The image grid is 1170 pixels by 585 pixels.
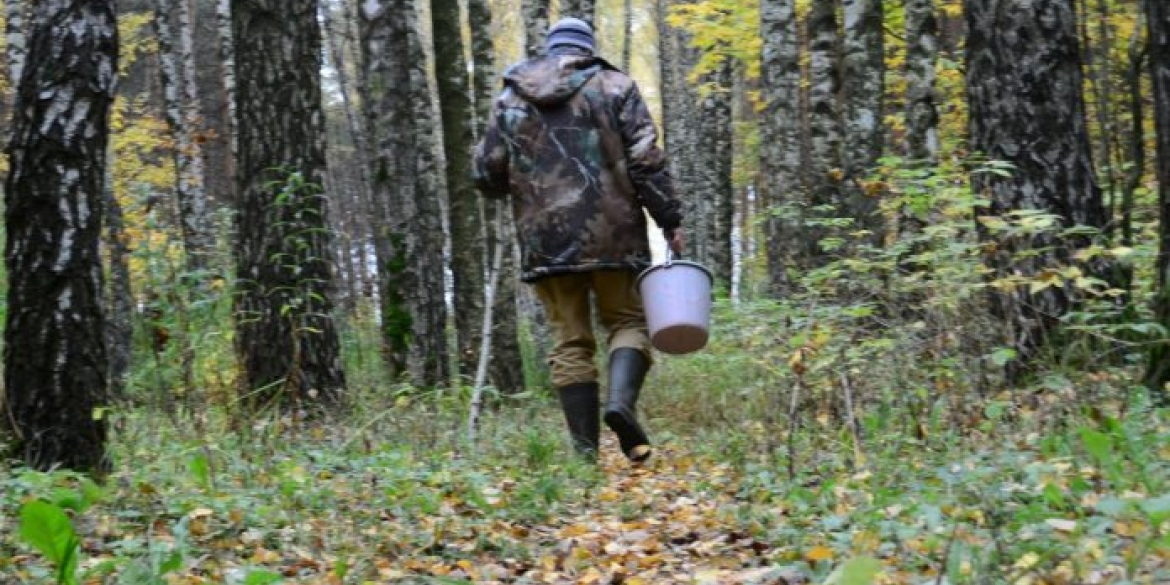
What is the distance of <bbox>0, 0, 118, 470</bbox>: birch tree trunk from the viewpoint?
4.93m

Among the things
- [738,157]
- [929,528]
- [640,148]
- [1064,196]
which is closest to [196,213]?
[640,148]

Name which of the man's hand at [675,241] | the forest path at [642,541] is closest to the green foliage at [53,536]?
the forest path at [642,541]

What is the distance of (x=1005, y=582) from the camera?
301cm

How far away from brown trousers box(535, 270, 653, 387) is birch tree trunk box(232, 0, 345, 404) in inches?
80.6

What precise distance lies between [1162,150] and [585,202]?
2.80 m

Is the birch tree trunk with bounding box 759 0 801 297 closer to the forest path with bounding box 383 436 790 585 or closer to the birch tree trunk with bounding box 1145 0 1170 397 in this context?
the forest path with bounding box 383 436 790 585

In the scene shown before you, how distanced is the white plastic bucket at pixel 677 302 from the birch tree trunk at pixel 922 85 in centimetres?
684

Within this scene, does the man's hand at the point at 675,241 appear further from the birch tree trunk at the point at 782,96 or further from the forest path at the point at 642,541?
the birch tree trunk at the point at 782,96

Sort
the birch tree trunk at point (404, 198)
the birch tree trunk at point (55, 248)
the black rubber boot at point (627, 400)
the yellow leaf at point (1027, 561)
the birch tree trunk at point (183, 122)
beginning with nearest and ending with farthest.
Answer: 1. the yellow leaf at point (1027, 561)
2. the birch tree trunk at point (55, 248)
3. the black rubber boot at point (627, 400)
4. the birch tree trunk at point (404, 198)
5. the birch tree trunk at point (183, 122)

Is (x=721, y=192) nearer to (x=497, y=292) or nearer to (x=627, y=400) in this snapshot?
(x=497, y=292)

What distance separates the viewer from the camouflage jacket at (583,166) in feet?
21.0

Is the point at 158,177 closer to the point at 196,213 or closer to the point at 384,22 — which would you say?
the point at 196,213

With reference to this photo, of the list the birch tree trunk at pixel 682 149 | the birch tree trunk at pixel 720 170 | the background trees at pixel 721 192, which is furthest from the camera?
the birch tree trunk at pixel 682 149

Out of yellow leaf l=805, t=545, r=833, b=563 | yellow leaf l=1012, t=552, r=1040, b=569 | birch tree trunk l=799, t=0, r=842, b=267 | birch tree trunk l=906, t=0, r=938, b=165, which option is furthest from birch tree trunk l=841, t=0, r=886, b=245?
yellow leaf l=1012, t=552, r=1040, b=569
